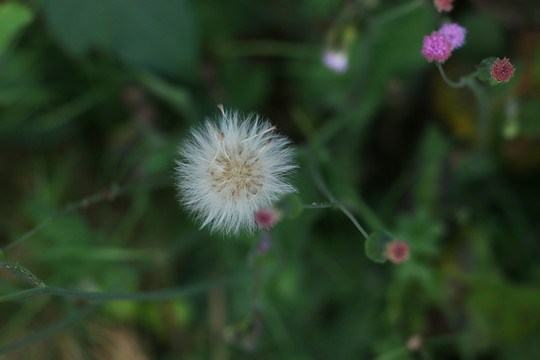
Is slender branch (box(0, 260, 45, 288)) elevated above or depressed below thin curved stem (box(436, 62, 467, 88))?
below

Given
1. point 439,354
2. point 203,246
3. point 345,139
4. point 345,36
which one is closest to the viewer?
point 345,36

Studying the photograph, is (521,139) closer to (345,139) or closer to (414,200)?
(414,200)

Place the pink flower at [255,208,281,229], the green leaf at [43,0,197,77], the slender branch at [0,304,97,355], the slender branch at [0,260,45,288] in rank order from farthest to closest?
1. the green leaf at [43,0,197,77]
2. the slender branch at [0,304,97,355]
3. the pink flower at [255,208,281,229]
4. the slender branch at [0,260,45,288]

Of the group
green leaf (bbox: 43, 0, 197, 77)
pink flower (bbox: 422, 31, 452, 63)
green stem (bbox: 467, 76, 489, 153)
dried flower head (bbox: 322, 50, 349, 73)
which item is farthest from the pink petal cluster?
green leaf (bbox: 43, 0, 197, 77)

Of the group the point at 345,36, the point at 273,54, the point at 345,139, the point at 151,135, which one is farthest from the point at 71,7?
the point at 345,139

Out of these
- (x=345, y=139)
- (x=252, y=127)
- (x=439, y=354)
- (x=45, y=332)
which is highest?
(x=345, y=139)

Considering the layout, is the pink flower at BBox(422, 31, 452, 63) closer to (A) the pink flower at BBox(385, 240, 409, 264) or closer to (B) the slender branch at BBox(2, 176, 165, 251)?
(A) the pink flower at BBox(385, 240, 409, 264)

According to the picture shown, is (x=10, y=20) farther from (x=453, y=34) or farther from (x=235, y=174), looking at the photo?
(x=453, y=34)

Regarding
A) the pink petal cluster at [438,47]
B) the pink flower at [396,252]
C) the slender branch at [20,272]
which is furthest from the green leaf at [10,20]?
the pink flower at [396,252]
